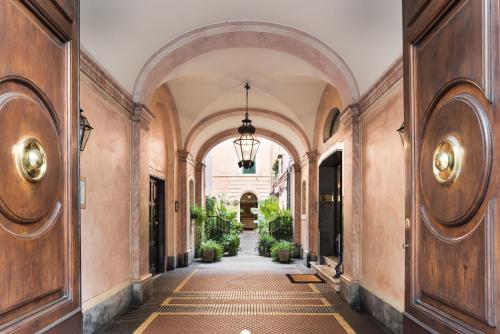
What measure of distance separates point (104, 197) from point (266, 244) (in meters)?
10.0

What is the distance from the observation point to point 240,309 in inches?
252

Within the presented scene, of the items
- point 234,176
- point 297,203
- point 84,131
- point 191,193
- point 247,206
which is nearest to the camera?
point 84,131

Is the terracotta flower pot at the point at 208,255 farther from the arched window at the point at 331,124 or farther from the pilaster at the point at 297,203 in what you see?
the arched window at the point at 331,124

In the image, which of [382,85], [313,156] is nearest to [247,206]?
[313,156]

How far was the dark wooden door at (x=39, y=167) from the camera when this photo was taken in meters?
1.71

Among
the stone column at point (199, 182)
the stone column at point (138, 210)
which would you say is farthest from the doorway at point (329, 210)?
the stone column at point (199, 182)

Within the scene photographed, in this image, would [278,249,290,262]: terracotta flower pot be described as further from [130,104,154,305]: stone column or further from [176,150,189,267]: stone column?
[130,104,154,305]: stone column

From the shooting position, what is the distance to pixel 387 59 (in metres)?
5.57

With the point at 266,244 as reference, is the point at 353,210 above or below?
above

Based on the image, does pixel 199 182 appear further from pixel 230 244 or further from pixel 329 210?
pixel 329 210

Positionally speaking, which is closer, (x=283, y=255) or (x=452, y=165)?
(x=452, y=165)

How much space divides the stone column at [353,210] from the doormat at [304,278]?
6.98 ft

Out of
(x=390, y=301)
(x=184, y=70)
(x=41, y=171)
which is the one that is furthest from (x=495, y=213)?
(x=184, y=70)

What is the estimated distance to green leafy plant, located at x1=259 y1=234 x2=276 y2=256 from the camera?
48.0ft
